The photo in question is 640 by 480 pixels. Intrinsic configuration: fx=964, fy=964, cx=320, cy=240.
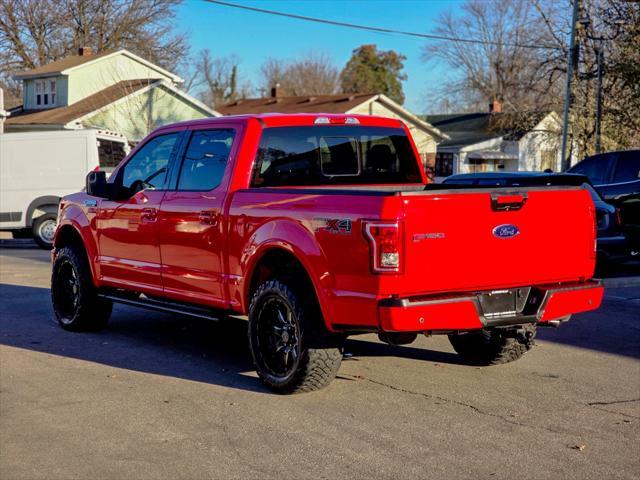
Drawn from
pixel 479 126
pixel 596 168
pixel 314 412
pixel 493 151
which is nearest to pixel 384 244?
pixel 314 412

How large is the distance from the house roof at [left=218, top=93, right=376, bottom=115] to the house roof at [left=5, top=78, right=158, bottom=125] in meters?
10.4

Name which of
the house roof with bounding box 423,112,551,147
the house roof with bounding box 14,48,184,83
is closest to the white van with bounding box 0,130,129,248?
the house roof with bounding box 14,48,184,83

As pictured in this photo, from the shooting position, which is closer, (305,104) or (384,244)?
(384,244)

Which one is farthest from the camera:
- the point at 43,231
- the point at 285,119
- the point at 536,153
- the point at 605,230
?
the point at 536,153

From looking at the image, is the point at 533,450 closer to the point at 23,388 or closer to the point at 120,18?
the point at 23,388

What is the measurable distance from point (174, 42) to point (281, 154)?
172 ft

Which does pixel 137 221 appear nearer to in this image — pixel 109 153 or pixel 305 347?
pixel 305 347

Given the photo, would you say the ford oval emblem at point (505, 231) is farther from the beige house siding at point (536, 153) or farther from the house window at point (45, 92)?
the house window at point (45, 92)

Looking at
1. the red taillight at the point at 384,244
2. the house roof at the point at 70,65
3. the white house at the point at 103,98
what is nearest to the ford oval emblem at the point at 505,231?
the red taillight at the point at 384,244

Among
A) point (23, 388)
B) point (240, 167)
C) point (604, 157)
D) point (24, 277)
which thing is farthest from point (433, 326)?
point (604, 157)

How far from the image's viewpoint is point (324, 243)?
21.1ft

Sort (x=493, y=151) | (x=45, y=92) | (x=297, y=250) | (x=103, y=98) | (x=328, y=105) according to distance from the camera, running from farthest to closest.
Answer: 1. (x=493, y=151)
2. (x=328, y=105)
3. (x=45, y=92)
4. (x=103, y=98)
5. (x=297, y=250)

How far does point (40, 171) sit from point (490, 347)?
16.3m

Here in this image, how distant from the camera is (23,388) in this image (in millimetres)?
7180
